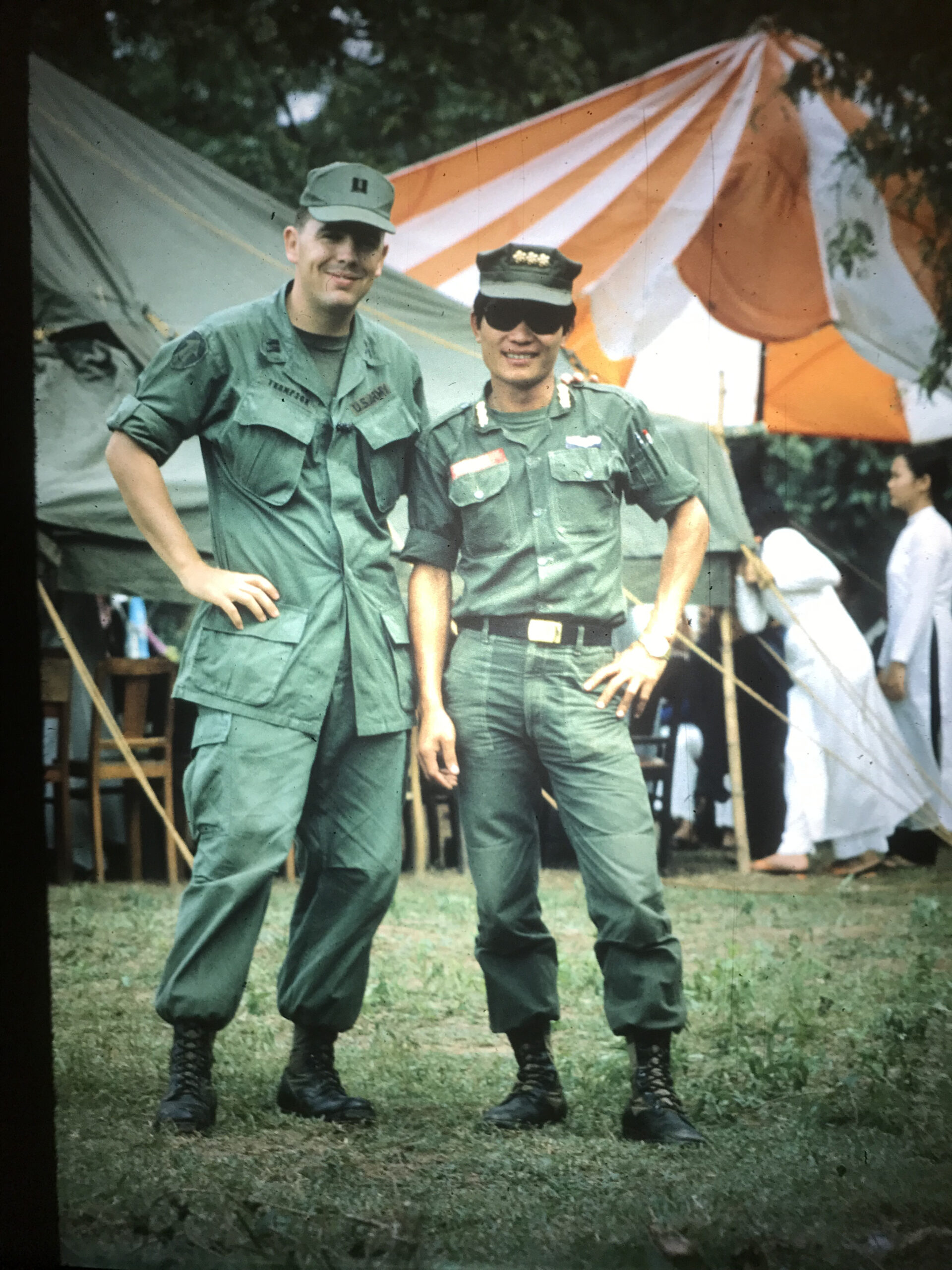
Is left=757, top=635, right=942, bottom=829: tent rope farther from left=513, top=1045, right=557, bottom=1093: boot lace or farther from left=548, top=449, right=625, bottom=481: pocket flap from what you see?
left=513, top=1045, right=557, bottom=1093: boot lace

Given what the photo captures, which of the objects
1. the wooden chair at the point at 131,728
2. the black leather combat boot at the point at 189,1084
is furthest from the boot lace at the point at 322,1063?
the wooden chair at the point at 131,728

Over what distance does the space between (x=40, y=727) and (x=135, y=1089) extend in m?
0.87

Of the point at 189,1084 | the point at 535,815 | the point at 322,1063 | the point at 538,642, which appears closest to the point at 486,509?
the point at 538,642

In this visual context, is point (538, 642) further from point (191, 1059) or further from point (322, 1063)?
point (191, 1059)

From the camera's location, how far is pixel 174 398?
3057 mm

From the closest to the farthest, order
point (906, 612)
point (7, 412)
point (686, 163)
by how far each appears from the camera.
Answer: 1. point (7, 412)
2. point (906, 612)
3. point (686, 163)

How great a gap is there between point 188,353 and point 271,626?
23.8 inches

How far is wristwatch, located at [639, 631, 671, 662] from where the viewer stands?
316cm

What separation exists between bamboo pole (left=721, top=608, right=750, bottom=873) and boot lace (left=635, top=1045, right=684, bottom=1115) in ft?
2.15

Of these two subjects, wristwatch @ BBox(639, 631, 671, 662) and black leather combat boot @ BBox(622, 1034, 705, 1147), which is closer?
black leather combat boot @ BBox(622, 1034, 705, 1147)

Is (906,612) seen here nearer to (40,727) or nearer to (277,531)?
(277,531)

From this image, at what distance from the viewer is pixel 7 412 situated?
9.74ft

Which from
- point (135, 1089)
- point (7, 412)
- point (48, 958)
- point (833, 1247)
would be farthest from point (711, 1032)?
point (7, 412)

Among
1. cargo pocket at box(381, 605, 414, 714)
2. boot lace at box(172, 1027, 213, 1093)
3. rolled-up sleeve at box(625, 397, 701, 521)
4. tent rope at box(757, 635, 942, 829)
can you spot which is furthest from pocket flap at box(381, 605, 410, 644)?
tent rope at box(757, 635, 942, 829)
